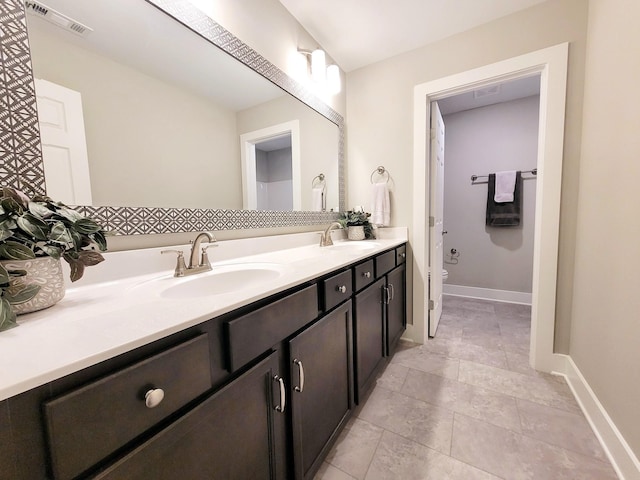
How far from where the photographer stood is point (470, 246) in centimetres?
318

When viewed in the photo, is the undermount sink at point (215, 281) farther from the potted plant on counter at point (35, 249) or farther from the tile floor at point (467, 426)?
the tile floor at point (467, 426)

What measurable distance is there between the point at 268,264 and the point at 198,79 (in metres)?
0.87

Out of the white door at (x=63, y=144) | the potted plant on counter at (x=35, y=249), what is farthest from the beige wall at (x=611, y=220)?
the white door at (x=63, y=144)

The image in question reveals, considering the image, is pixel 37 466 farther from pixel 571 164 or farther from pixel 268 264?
pixel 571 164

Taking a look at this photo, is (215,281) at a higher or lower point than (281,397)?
higher

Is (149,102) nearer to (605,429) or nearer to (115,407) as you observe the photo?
(115,407)

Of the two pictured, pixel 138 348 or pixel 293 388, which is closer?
pixel 138 348

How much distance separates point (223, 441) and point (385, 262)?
3.97 feet

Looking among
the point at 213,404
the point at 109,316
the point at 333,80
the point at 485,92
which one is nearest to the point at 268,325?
the point at 213,404

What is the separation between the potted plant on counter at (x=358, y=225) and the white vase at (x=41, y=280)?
1668mm

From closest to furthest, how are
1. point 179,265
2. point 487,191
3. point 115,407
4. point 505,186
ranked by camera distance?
point 115,407, point 179,265, point 505,186, point 487,191

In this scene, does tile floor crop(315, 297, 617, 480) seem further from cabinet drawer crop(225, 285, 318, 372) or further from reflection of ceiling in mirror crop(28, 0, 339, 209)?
reflection of ceiling in mirror crop(28, 0, 339, 209)

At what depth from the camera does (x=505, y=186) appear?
9.41 feet

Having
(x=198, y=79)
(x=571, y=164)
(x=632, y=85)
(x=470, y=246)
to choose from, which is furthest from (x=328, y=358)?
(x=470, y=246)
